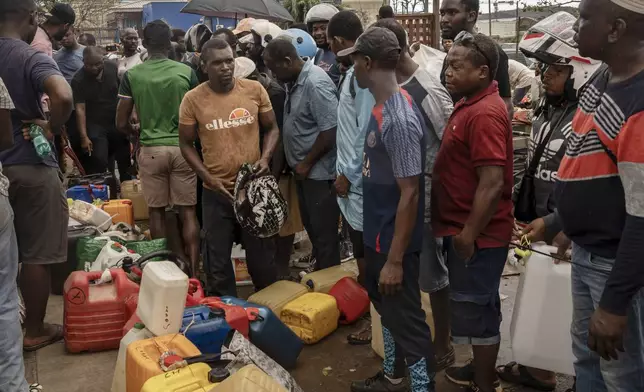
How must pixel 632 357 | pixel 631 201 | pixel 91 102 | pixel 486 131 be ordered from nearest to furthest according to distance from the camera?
pixel 631 201, pixel 632 357, pixel 486 131, pixel 91 102

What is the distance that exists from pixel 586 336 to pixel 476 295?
77 centimetres

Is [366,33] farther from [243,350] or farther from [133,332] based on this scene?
[133,332]

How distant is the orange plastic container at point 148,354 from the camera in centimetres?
320

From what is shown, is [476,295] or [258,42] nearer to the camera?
[476,295]

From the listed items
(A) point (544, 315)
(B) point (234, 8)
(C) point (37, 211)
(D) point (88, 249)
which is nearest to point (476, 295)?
(A) point (544, 315)

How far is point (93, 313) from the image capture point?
454 cm

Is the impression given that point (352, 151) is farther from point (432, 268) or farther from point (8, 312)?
point (8, 312)

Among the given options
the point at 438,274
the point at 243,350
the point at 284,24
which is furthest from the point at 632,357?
the point at 284,24

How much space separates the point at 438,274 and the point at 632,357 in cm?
166

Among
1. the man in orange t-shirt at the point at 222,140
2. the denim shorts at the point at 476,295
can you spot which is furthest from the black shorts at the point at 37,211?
the denim shorts at the point at 476,295

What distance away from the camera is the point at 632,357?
237 centimetres

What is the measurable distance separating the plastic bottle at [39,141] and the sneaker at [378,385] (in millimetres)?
2471

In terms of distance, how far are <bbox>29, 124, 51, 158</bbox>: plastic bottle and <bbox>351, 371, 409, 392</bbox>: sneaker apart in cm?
247

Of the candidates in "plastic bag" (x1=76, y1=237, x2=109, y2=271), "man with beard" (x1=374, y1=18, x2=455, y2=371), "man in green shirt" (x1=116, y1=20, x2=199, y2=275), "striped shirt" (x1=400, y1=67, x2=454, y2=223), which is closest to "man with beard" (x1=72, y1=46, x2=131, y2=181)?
"man in green shirt" (x1=116, y1=20, x2=199, y2=275)
